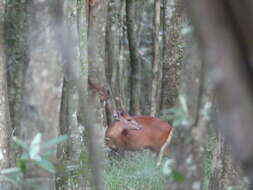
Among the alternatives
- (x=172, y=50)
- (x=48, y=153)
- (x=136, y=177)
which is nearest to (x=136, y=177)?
(x=136, y=177)

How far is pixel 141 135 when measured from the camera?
12133mm

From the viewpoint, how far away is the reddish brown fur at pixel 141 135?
11984 millimetres

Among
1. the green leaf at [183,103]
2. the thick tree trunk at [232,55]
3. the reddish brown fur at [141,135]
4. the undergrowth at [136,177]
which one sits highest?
the thick tree trunk at [232,55]

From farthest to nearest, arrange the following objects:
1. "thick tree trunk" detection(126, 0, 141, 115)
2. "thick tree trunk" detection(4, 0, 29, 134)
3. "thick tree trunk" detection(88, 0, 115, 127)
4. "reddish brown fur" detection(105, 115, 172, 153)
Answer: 1. "thick tree trunk" detection(126, 0, 141, 115)
2. "reddish brown fur" detection(105, 115, 172, 153)
3. "thick tree trunk" detection(4, 0, 29, 134)
4. "thick tree trunk" detection(88, 0, 115, 127)

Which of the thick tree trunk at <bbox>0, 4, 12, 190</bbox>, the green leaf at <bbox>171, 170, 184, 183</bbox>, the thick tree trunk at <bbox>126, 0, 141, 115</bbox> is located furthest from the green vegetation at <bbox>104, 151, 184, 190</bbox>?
the thick tree trunk at <bbox>126, 0, 141, 115</bbox>

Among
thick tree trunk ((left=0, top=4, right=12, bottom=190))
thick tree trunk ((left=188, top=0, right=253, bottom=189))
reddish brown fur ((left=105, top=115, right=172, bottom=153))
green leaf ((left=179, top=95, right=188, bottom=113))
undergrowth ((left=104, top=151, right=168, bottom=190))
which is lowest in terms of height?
undergrowth ((left=104, top=151, right=168, bottom=190))

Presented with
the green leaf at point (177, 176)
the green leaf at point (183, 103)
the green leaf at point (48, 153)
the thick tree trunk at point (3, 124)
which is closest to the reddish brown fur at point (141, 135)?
the thick tree trunk at point (3, 124)

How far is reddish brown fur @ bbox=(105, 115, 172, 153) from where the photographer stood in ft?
39.3

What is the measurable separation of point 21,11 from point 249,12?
27.8 ft

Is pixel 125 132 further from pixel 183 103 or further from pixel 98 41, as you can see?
pixel 183 103

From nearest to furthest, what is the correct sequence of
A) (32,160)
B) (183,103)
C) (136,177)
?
(183,103)
(32,160)
(136,177)

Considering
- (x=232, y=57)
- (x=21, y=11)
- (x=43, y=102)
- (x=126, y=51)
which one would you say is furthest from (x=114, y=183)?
(x=126, y=51)

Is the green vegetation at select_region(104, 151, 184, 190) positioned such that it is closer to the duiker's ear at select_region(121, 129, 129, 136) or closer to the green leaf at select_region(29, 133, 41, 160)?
the duiker's ear at select_region(121, 129, 129, 136)

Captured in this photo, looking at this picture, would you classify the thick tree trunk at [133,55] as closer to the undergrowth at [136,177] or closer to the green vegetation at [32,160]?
the undergrowth at [136,177]
